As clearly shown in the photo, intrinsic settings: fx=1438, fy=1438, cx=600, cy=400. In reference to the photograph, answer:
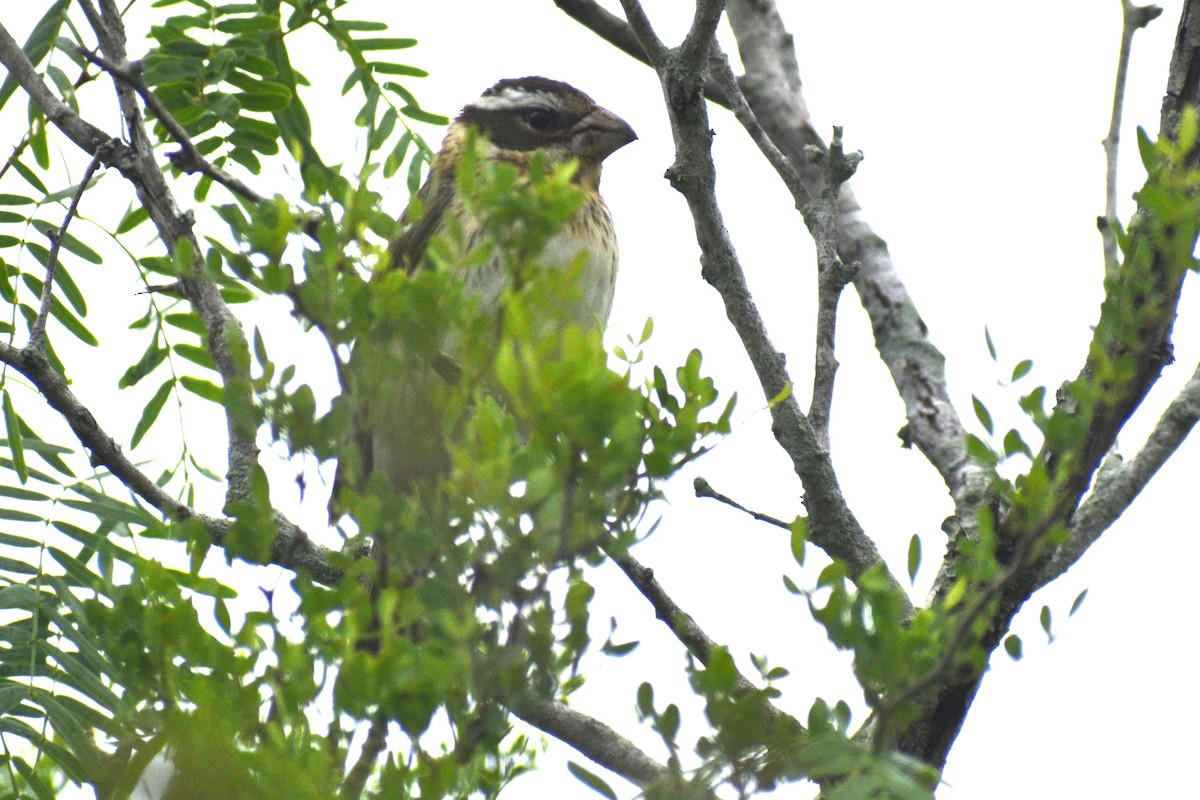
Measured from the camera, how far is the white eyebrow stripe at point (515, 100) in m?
5.51

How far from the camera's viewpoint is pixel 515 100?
5.60 meters

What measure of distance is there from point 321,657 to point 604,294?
144 inches

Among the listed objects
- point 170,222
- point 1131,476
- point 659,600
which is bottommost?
point 659,600

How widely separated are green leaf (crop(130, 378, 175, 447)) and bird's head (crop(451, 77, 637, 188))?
6.74 feet

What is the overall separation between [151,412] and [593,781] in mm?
2363

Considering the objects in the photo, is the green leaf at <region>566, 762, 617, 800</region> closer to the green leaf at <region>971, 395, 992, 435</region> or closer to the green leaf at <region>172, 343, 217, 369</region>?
the green leaf at <region>971, 395, 992, 435</region>

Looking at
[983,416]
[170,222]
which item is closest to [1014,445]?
[983,416]

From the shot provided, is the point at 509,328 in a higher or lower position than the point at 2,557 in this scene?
lower

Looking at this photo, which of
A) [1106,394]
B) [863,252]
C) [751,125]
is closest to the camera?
[1106,394]

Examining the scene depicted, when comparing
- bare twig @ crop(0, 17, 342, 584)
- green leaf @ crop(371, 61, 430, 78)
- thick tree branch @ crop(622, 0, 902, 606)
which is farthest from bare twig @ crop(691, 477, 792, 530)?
green leaf @ crop(371, 61, 430, 78)

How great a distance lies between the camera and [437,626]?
1.44 metres

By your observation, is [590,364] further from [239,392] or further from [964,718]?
[964,718]

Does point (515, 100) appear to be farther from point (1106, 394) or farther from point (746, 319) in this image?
point (1106, 394)

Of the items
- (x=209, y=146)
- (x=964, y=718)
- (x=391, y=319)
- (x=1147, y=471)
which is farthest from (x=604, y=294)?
(x=391, y=319)
